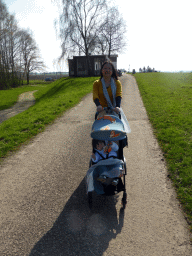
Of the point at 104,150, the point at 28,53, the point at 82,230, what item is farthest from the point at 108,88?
the point at 28,53

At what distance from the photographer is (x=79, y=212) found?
10.2 ft

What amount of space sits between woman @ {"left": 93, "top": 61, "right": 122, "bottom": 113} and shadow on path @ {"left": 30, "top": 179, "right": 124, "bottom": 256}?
177cm

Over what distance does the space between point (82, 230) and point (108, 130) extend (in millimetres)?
1477

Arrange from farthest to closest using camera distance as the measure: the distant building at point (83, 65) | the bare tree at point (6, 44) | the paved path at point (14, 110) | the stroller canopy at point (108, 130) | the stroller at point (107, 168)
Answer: the distant building at point (83, 65), the bare tree at point (6, 44), the paved path at point (14, 110), the stroller canopy at point (108, 130), the stroller at point (107, 168)

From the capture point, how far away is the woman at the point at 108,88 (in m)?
3.62

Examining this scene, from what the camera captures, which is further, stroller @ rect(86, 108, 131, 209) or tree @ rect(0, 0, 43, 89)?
tree @ rect(0, 0, 43, 89)

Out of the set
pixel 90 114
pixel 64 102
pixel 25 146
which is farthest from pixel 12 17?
pixel 25 146

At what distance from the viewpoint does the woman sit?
3623 mm

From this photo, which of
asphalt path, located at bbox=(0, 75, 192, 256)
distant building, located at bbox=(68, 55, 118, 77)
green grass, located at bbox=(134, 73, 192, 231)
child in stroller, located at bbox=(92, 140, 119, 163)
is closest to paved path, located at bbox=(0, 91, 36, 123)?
asphalt path, located at bbox=(0, 75, 192, 256)

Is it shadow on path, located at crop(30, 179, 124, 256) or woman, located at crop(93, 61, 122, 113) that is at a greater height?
woman, located at crop(93, 61, 122, 113)

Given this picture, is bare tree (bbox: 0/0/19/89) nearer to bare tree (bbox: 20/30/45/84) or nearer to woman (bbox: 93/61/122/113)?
bare tree (bbox: 20/30/45/84)

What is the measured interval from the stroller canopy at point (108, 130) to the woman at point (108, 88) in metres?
0.50

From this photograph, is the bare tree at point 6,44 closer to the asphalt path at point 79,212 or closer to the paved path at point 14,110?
the paved path at point 14,110

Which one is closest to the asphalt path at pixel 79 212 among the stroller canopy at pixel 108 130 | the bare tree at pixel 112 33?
the stroller canopy at pixel 108 130
